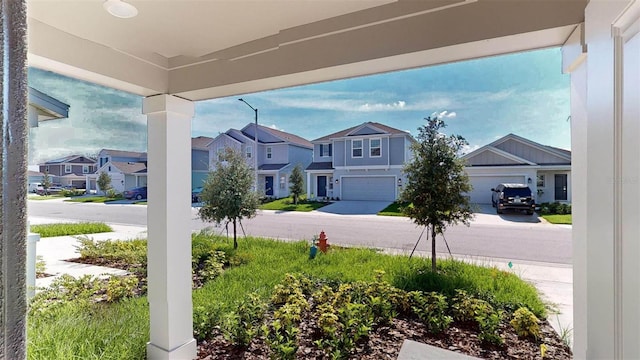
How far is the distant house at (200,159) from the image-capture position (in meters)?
3.54

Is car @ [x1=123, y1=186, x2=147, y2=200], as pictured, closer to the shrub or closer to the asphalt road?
the asphalt road

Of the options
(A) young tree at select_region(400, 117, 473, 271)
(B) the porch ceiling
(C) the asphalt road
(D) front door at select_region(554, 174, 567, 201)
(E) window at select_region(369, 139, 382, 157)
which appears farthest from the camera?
(E) window at select_region(369, 139, 382, 157)

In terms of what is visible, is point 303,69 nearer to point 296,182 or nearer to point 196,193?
point 296,182

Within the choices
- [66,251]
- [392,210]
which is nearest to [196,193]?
[66,251]

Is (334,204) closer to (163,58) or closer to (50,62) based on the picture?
(163,58)

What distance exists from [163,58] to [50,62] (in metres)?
0.55

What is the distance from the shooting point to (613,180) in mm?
474

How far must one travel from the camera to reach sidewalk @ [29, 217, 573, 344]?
2.23 m

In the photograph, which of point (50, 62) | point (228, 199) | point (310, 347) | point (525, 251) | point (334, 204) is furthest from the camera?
point (228, 199)

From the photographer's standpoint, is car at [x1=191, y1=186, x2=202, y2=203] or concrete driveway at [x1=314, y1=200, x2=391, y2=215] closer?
concrete driveway at [x1=314, y1=200, x2=391, y2=215]

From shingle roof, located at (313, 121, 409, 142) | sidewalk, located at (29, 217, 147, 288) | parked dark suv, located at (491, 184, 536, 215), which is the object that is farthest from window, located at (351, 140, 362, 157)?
sidewalk, located at (29, 217, 147, 288)

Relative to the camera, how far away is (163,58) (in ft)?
6.16

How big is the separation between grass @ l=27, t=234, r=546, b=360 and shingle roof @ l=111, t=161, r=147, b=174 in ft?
3.36

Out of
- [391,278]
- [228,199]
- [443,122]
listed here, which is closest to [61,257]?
[228,199]
